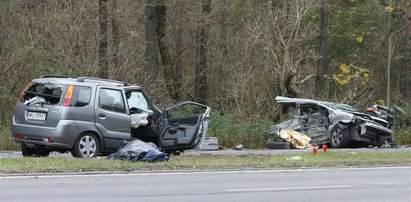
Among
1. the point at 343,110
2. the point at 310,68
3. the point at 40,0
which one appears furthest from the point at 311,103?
the point at 40,0

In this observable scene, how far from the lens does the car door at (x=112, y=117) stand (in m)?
13.9

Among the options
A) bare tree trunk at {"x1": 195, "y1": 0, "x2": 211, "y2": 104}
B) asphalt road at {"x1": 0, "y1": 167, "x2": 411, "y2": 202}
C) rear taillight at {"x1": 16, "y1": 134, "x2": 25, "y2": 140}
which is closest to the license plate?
rear taillight at {"x1": 16, "y1": 134, "x2": 25, "y2": 140}

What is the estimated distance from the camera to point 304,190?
34.3ft

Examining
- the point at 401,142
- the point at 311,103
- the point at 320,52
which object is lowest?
the point at 401,142

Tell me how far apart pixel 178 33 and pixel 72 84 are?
1903 centimetres

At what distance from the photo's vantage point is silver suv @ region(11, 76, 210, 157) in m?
13.4

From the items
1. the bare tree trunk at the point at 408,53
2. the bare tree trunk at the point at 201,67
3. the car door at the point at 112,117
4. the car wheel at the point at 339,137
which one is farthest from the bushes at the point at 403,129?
the car door at the point at 112,117

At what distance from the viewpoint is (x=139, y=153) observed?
44.0 ft

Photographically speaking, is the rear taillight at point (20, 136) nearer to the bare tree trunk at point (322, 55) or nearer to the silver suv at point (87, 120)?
the silver suv at point (87, 120)

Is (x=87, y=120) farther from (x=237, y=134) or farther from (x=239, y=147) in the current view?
(x=237, y=134)

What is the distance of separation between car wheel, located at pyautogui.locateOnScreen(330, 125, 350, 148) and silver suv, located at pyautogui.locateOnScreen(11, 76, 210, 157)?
6.85 m

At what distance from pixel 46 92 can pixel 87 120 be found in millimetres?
1080

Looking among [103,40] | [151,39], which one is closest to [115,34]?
[103,40]

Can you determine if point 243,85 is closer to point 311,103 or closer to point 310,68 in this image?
point 310,68
